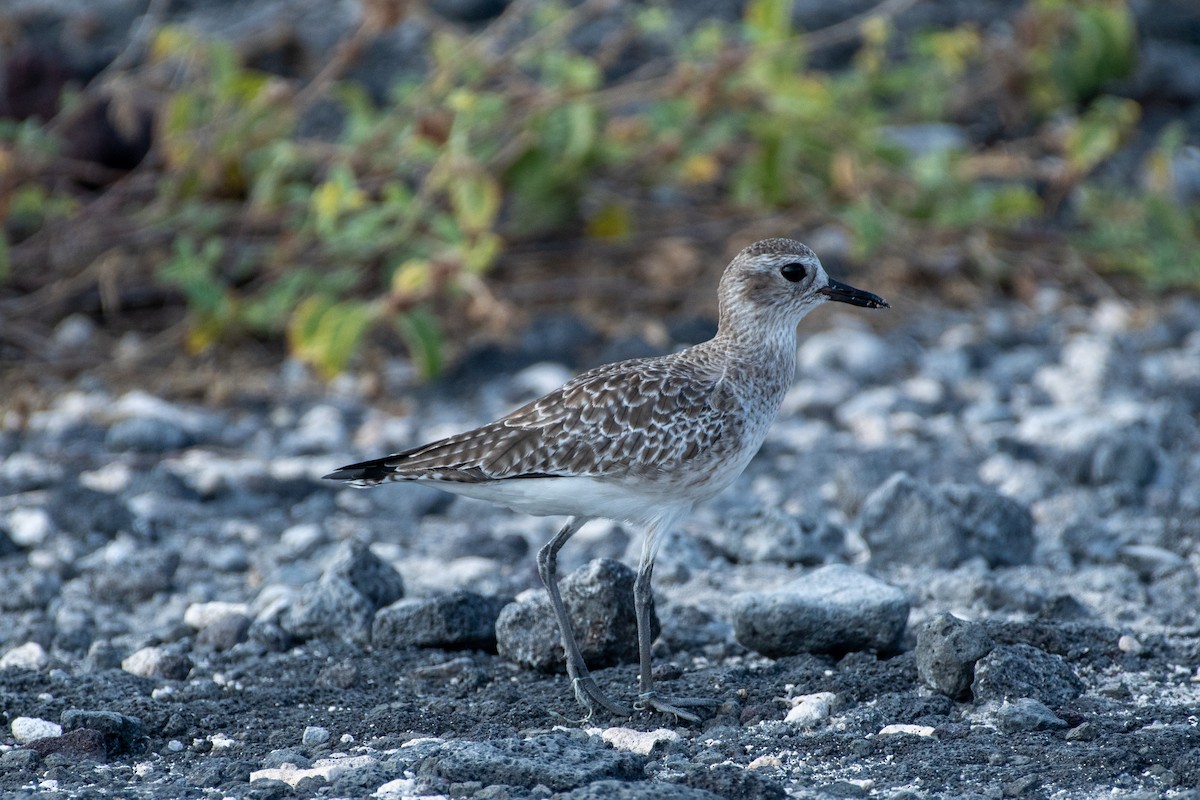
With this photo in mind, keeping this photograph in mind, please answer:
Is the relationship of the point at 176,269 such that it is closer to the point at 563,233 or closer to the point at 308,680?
the point at 563,233

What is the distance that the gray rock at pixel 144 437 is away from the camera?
7.89 meters

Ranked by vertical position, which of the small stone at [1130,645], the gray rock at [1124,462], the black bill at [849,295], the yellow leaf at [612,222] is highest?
the black bill at [849,295]

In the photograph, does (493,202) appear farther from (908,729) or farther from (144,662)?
(908,729)

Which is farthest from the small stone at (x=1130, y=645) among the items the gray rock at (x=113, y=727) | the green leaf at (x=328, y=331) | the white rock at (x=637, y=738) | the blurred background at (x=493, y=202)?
the green leaf at (x=328, y=331)

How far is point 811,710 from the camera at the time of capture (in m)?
4.71

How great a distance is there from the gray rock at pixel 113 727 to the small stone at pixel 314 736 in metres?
0.50

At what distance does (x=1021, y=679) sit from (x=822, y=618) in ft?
2.41

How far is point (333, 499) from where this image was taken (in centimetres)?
738

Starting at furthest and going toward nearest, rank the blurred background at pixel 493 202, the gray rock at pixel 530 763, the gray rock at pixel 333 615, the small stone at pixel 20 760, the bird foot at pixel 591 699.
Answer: the blurred background at pixel 493 202, the gray rock at pixel 333 615, the bird foot at pixel 591 699, the small stone at pixel 20 760, the gray rock at pixel 530 763

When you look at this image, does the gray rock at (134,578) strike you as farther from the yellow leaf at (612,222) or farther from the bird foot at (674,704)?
the yellow leaf at (612,222)

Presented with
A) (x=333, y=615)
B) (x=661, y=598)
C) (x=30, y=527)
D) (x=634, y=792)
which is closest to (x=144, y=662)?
(x=333, y=615)

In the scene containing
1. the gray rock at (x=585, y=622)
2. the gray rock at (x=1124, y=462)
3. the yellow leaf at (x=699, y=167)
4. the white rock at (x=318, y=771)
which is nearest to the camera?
the white rock at (x=318, y=771)

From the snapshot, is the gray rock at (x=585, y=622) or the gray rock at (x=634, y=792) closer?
the gray rock at (x=634, y=792)

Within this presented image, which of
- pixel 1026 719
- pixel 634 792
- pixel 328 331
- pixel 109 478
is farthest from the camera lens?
pixel 328 331
